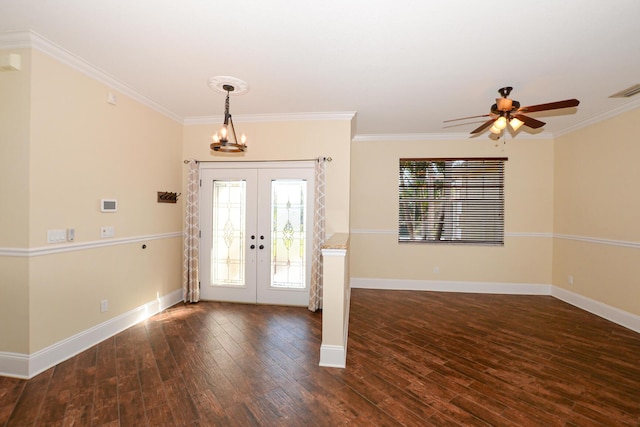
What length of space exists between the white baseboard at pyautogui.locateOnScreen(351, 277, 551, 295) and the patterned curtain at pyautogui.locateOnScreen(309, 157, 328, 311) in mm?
1577

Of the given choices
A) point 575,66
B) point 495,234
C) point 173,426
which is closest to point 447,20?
point 575,66

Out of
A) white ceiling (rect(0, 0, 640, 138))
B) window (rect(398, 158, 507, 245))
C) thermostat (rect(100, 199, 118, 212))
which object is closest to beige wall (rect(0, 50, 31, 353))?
white ceiling (rect(0, 0, 640, 138))

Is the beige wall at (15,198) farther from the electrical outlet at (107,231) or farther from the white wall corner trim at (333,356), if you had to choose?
the white wall corner trim at (333,356)

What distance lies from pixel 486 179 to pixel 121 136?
5.86m

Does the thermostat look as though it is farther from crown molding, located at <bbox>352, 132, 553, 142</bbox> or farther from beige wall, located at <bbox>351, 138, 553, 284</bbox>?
crown molding, located at <bbox>352, 132, 553, 142</bbox>

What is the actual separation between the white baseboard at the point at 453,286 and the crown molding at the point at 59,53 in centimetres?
470

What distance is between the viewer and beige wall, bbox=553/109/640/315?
12.4 ft

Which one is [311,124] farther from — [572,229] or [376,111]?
[572,229]

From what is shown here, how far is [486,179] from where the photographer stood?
5309 millimetres

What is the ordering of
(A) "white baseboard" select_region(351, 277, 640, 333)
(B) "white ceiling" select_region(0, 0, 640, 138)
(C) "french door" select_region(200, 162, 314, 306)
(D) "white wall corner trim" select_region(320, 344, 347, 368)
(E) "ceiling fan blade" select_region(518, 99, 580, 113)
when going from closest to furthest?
(B) "white ceiling" select_region(0, 0, 640, 138)
(E) "ceiling fan blade" select_region(518, 99, 580, 113)
(D) "white wall corner trim" select_region(320, 344, 347, 368)
(C) "french door" select_region(200, 162, 314, 306)
(A) "white baseboard" select_region(351, 277, 640, 333)

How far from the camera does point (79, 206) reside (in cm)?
292

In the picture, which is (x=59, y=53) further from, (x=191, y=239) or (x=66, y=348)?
(x=66, y=348)

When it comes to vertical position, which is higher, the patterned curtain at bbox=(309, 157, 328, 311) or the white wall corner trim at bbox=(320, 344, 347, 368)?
the patterned curtain at bbox=(309, 157, 328, 311)

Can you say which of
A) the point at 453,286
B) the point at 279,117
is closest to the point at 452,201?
the point at 453,286
